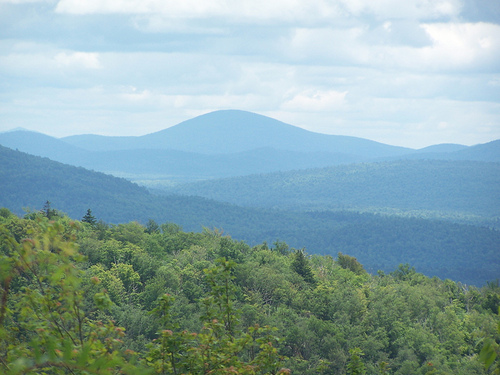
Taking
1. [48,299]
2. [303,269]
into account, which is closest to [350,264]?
[303,269]

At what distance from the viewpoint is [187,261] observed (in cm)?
4819

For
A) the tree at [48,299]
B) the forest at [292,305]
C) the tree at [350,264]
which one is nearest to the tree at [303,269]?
the forest at [292,305]

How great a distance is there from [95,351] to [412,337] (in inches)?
1498

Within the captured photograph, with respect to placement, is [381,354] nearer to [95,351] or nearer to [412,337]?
[412,337]

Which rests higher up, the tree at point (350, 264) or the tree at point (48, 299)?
the tree at point (48, 299)

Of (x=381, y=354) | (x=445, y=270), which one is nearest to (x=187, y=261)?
(x=381, y=354)

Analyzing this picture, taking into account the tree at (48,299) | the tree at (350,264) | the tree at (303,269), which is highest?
the tree at (48,299)

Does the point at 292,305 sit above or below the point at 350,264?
above

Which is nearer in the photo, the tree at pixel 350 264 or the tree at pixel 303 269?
the tree at pixel 303 269

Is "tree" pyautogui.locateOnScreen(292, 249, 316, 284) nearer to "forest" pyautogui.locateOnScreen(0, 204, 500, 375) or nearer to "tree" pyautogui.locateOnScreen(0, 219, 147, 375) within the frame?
"forest" pyautogui.locateOnScreen(0, 204, 500, 375)

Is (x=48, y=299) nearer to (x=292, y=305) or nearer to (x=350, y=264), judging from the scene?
(x=292, y=305)

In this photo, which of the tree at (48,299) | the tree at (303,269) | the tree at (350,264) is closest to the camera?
the tree at (48,299)

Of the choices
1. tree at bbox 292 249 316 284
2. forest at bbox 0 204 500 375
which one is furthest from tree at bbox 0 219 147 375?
tree at bbox 292 249 316 284

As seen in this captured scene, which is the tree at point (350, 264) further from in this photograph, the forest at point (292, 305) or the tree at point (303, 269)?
the tree at point (303, 269)
